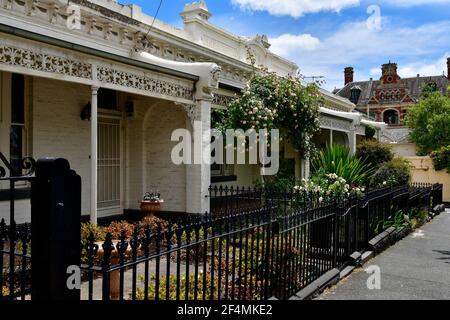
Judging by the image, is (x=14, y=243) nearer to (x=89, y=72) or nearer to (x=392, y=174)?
(x=89, y=72)

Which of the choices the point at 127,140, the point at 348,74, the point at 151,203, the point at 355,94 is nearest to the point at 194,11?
the point at 127,140

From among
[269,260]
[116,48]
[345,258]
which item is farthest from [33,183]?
[116,48]

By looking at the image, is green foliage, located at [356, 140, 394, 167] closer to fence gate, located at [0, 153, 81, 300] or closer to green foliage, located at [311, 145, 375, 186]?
green foliage, located at [311, 145, 375, 186]

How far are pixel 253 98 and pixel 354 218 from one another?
4429mm

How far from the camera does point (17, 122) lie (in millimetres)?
8156

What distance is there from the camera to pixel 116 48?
9461 mm

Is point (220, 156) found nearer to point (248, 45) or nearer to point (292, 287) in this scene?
point (248, 45)

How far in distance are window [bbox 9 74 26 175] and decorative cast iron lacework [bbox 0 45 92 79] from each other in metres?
2.02

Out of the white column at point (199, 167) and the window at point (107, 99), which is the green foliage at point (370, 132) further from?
the window at point (107, 99)

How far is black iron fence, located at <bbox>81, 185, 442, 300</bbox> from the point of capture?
3.36m

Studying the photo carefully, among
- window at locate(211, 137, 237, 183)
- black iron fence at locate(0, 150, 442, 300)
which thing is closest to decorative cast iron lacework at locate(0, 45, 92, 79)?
black iron fence at locate(0, 150, 442, 300)

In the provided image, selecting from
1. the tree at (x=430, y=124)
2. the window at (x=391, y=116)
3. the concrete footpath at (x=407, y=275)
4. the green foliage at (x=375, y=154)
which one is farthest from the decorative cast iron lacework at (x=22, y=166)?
the window at (x=391, y=116)

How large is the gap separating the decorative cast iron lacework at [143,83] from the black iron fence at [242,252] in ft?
8.69

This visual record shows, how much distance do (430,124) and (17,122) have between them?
3468cm
